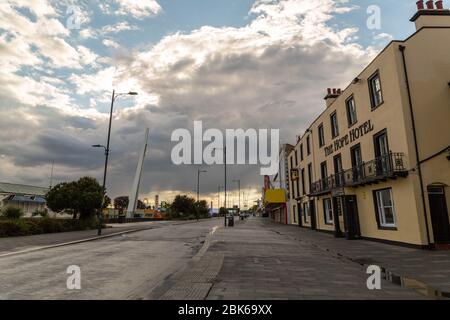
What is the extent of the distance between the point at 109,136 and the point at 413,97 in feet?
68.2

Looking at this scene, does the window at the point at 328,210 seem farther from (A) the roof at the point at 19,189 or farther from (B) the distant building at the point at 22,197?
(A) the roof at the point at 19,189

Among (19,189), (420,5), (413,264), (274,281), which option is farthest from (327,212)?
(19,189)

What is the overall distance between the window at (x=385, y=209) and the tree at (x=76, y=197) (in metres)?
23.1

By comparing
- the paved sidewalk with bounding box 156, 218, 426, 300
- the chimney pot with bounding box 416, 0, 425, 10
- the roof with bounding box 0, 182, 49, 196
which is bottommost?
the paved sidewalk with bounding box 156, 218, 426, 300

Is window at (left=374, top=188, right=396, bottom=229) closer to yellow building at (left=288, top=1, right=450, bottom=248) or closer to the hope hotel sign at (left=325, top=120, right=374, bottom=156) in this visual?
yellow building at (left=288, top=1, right=450, bottom=248)

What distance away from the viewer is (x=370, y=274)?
8219 millimetres

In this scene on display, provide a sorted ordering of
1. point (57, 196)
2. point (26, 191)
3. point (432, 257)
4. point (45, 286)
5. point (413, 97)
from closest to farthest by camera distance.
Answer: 1. point (45, 286)
2. point (432, 257)
3. point (413, 97)
4. point (57, 196)
5. point (26, 191)

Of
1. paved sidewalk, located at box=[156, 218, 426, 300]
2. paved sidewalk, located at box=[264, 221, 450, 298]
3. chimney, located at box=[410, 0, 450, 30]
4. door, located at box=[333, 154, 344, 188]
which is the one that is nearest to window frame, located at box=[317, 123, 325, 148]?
door, located at box=[333, 154, 344, 188]

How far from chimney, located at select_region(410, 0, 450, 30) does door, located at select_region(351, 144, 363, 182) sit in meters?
7.29

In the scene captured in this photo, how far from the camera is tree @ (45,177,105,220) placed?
28.3 meters
